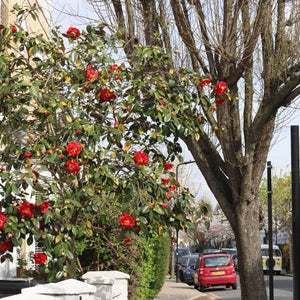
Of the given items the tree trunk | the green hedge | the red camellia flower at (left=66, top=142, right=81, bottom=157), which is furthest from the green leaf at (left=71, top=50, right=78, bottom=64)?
the green hedge

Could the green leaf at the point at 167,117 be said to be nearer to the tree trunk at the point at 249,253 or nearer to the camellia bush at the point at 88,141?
the camellia bush at the point at 88,141

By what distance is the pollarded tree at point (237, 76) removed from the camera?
27.0ft

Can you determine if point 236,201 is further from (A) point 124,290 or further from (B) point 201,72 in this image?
(A) point 124,290

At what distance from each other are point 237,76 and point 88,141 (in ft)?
8.29

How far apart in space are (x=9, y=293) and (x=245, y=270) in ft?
10.6

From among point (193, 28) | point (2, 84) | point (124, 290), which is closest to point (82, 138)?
point (2, 84)

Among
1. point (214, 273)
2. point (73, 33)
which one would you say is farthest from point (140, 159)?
point (214, 273)

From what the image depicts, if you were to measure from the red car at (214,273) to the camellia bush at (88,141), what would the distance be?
22348 millimetres

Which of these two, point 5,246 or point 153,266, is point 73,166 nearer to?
point 5,246

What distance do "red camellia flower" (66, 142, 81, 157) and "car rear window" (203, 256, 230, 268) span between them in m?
24.5

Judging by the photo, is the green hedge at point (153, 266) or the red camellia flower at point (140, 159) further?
the green hedge at point (153, 266)

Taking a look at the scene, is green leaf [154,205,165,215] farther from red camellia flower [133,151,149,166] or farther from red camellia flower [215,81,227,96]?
red camellia flower [215,81,227,96]

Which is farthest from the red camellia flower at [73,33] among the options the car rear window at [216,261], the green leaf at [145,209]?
the car rear window at [216,261]

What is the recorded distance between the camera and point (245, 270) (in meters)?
8.38
